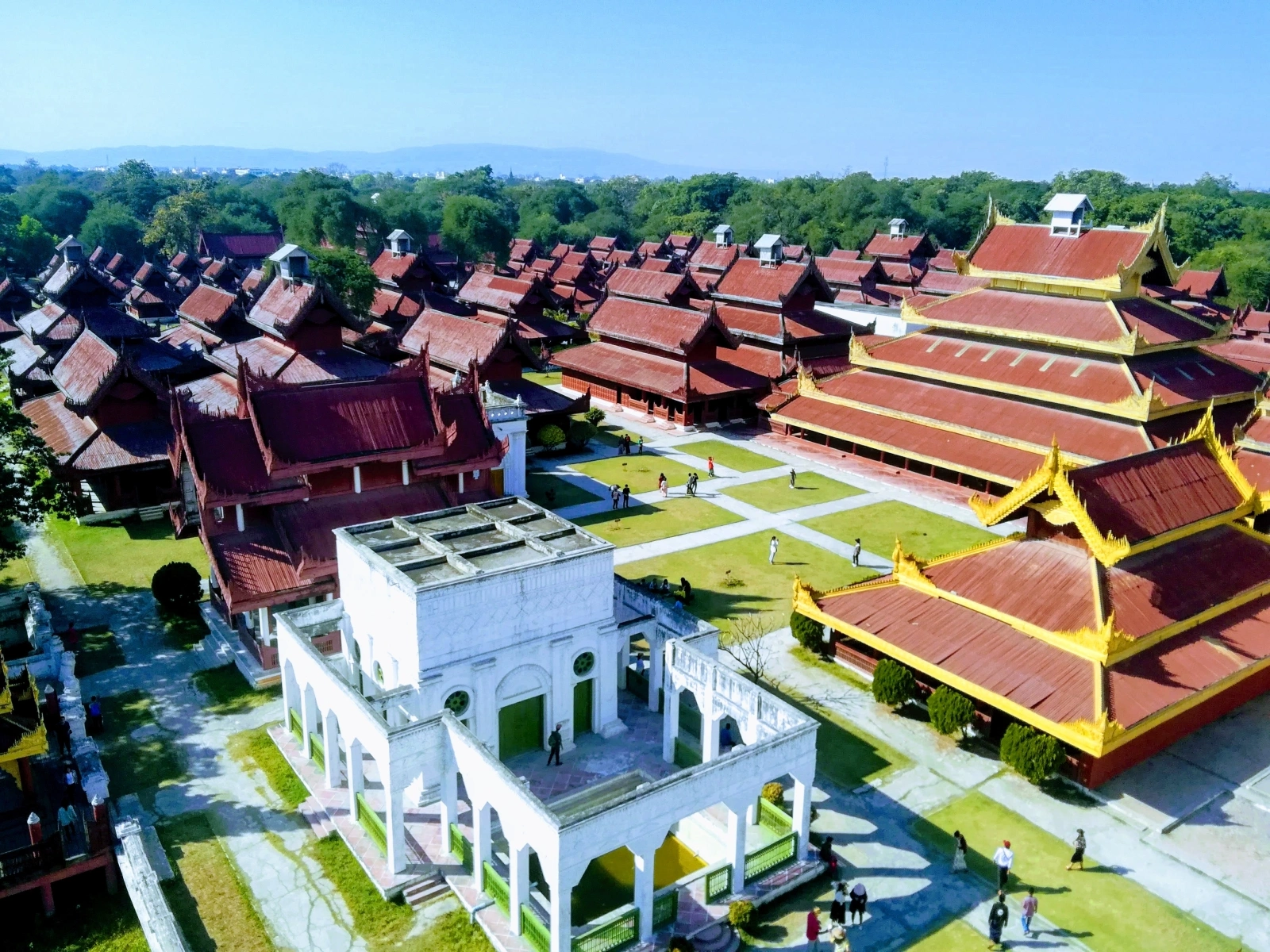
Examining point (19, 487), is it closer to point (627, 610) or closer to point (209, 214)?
point (627, 610)


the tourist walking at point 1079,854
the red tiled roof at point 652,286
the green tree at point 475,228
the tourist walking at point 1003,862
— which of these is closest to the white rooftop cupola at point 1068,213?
the red tiled roof at point 652,286

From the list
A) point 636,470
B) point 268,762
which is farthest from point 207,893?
point 636,470

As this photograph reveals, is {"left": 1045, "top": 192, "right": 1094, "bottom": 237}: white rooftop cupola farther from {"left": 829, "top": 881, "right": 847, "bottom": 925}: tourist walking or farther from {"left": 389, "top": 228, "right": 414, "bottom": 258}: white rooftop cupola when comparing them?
{"left": 389, "top": 228, "right": 414, "bottom": 258}: white rooftop cupola

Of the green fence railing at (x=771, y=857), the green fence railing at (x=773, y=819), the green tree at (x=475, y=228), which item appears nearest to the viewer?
the green fence railing at (x=771, y=857)

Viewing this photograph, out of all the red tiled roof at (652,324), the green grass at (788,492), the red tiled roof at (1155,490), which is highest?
the red tiled roof at (652,324)

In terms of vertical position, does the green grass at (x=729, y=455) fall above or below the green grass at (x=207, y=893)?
above

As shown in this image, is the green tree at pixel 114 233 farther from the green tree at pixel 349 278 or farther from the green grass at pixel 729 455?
the green grass at pixel 729 455
